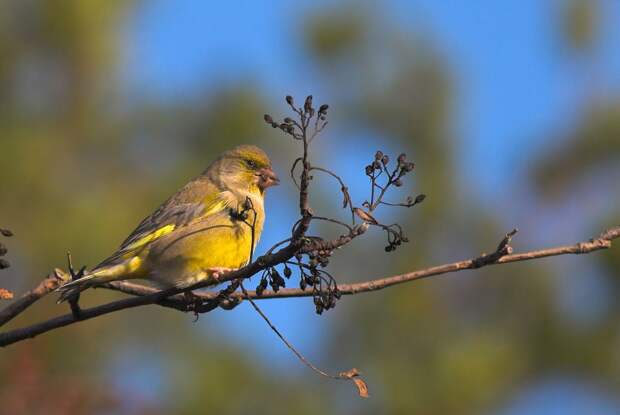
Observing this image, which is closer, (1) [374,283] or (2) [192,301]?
(1) [374,283]

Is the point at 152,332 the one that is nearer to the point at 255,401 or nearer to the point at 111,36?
the point at 255,401

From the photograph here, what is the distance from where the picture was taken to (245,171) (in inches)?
227

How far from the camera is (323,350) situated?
1250 centimetres

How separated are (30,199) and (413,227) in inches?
188

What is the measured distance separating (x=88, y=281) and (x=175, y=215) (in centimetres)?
126

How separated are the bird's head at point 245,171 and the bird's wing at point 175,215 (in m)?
0.16

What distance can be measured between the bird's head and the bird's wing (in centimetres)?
16

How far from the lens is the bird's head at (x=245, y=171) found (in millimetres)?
5680

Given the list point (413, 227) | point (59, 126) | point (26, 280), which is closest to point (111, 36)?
point (59, 126)

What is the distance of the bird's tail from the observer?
11.3 ft

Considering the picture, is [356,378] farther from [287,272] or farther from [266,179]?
[266,179]

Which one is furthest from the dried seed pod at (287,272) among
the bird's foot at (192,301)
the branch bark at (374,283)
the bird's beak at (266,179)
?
the bird's beak at (266,179)

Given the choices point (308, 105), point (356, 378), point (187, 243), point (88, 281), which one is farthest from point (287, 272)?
point (187, 243)

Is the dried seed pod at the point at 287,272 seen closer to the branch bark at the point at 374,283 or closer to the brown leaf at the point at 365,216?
the branch bark at the point at 374,283
